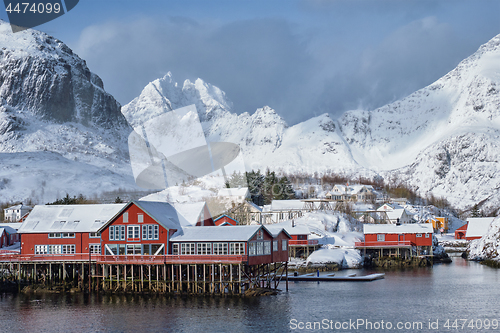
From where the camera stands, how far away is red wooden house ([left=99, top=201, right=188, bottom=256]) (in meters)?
61.3

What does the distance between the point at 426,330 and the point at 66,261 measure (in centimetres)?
4005

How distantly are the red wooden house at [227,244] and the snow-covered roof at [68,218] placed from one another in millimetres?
12222

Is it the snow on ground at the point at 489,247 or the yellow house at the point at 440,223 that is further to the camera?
the yellow house at the point at 440,223

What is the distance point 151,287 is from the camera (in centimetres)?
6144

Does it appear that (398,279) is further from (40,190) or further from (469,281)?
(40,190)

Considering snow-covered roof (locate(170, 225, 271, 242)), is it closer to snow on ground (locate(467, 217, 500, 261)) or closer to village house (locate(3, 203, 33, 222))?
snow on ground (locate(467, 217, 500, 261))

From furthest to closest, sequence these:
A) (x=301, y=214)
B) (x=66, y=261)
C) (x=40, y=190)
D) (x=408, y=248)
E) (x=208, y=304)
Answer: (x=40, y=190)
(x=301, y=214)
(x=408, y=248)
(x=66, y=261)
(x=208, y=304)

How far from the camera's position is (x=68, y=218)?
69.6m

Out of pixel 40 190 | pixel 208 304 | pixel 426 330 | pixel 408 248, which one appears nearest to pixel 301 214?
pixel 408 248

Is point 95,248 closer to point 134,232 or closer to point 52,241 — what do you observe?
point 52,241

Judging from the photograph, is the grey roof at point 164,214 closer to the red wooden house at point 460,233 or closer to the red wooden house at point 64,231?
the red wooden house at point 64,231

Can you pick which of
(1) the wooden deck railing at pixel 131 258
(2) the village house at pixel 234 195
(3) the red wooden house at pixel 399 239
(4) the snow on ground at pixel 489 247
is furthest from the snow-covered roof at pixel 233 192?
(1) the wooden deck railing at pixel 131 258

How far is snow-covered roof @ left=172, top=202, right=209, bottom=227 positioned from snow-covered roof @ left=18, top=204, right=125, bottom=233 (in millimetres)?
6685

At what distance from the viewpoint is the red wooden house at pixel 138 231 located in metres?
61.3
